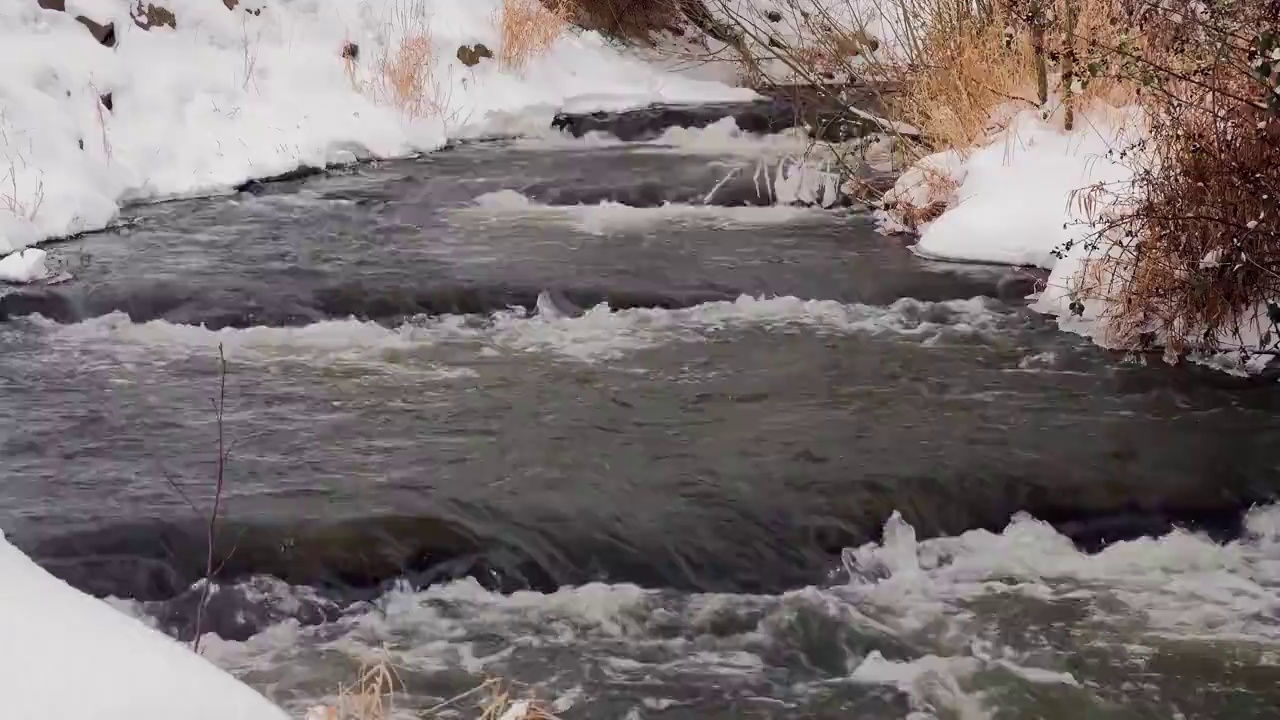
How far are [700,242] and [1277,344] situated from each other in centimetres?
300

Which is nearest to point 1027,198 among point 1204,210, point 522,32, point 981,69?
point 981,69

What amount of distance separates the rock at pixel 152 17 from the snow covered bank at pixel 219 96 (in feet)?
0.11

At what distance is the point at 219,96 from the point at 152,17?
95 cm

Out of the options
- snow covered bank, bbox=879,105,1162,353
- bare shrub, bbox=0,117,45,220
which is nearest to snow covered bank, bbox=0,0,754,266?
bare shrub, bbox=0,117,45,220

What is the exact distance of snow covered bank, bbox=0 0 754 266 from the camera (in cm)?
718

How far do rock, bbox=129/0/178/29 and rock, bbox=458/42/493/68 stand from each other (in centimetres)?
253

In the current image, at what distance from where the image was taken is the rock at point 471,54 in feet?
35.8

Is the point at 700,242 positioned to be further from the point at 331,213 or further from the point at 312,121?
the point at 312,121

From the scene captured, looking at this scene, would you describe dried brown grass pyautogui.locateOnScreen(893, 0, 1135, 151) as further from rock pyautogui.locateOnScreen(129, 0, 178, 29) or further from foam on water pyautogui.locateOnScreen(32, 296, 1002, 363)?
rock pyautogui.locateOnScreen(129, 0, 178, 29)

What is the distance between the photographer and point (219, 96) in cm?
870

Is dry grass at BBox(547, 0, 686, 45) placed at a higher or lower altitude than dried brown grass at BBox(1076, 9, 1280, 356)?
higher

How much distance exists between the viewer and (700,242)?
6730 mm

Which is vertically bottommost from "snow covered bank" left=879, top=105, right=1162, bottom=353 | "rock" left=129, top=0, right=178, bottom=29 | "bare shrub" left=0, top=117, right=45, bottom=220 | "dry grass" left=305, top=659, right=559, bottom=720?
"dry grass" left=305, top=659, right=559, bottom=720

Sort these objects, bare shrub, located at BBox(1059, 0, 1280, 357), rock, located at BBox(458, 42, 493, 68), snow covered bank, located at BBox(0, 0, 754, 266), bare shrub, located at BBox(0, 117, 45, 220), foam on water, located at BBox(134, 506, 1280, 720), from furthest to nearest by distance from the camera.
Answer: rock, located at BBox(458, 42, 493, 68)
snow covered bank, located at BBox(0, 0, 754, 266)
bare shrub, located at BBox(0, 117, 45, 220)
bare shrub, located at BBox(1059, 0, 1280, 357)
foam on water, located at BBox(134, 506, 1280, 720)
